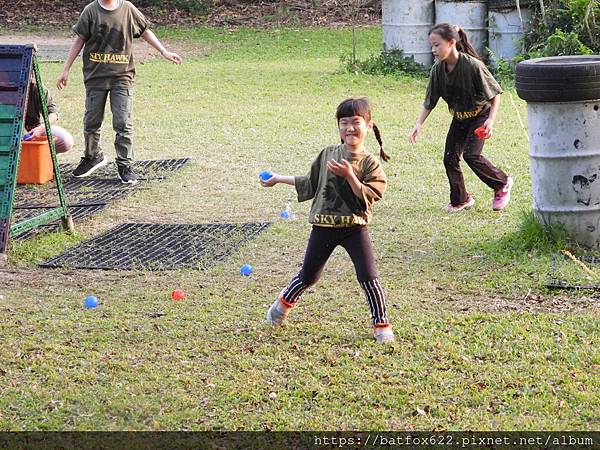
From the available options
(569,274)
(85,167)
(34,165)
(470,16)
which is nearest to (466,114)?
(569,274)

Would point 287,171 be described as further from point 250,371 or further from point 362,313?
point 250,371

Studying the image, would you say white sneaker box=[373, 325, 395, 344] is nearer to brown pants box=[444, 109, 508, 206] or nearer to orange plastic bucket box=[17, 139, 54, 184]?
brown pants box=[444, 109, 508, 206]

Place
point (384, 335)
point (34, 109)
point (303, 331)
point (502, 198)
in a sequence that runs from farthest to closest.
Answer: point (34, 109)
point (502, 198)
point (303, 331)
point (384, 335)

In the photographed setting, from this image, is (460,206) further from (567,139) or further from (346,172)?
(346,172)

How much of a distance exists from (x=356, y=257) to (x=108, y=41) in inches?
189

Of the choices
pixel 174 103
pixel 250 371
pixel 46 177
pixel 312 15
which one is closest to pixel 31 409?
pixel 250 371

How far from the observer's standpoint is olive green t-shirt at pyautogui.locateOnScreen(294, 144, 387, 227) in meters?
5.30

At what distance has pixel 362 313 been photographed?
19.1 feet

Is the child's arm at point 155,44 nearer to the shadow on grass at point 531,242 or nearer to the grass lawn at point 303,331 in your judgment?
Result: the grass lawn at point 303,331

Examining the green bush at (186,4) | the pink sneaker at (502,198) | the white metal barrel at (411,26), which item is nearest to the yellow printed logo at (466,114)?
the pink sneaker at (502,198)

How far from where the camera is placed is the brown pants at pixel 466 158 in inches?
316

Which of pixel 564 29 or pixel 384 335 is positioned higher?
pixel 384 335

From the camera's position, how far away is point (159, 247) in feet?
24.5

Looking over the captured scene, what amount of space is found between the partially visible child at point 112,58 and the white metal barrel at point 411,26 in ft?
24.5
